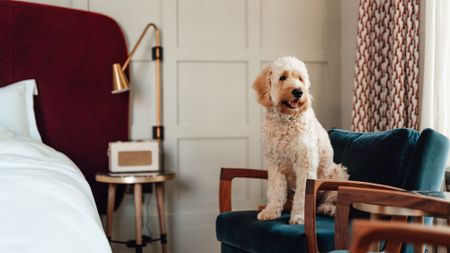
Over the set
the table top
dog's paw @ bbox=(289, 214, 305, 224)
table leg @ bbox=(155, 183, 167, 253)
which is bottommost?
table leg @ bbox=(155, 183, 167, 253)

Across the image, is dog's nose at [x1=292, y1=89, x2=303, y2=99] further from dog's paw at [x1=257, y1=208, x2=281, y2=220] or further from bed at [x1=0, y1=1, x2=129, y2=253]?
bed at [x1=0, y1=1, x2=129, y2=253]

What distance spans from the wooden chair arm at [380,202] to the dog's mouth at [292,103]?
0.64m

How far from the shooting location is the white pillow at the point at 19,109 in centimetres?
308

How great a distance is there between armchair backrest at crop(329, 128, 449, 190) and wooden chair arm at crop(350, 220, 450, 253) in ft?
3.52

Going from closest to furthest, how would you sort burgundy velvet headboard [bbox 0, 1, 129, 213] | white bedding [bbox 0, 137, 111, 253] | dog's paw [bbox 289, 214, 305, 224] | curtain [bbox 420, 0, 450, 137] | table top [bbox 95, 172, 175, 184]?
white bedding [bbox 0, 137, 111, 253]
dog's paw [bbox 289, 214, 305, 224]
curtain [bbox 420, 0, 450, 137]
table top [bbox 95, 172, 175, 184]
burgundy velvet headboard [bbox 0, 1, 129, 213]

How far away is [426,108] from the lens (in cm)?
265

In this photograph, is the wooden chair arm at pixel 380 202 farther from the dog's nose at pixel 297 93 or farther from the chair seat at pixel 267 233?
the dog's nose at pixel 297 93

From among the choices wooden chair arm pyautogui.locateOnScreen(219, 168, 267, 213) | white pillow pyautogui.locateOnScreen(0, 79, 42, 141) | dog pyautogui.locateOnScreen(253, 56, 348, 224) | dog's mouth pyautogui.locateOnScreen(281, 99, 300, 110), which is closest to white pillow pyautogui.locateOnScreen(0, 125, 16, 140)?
white pillow pyautogui.locateOnScreen(0, 79, 42, 141)

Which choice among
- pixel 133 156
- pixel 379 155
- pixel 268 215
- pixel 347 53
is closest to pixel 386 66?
pixel 347 53

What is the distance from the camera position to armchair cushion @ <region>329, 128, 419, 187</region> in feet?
7.27

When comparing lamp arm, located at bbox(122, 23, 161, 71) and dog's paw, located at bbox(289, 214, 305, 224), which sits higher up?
lamp arm, located at bbox(122, 23, 161, 71)

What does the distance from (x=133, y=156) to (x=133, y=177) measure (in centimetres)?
21

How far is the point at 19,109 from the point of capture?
3.14m

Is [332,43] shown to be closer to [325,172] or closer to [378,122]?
[378,122]
